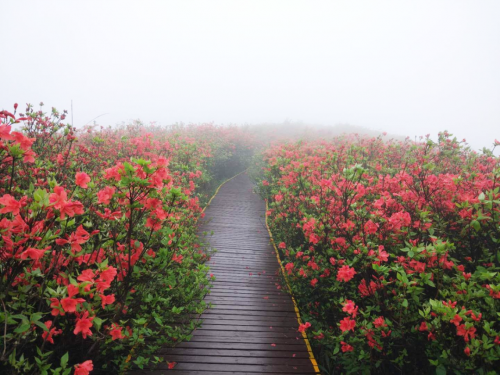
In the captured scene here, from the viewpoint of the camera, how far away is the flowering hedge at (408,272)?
6.88 feet

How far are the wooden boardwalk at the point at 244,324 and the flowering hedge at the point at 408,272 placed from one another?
395mm

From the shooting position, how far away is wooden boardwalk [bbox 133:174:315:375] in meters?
3.58

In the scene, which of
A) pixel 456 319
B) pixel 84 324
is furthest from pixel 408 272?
pixel 84 324

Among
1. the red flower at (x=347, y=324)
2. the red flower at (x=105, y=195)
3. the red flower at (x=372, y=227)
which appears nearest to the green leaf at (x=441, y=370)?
the red flower at (x=347, y=324)

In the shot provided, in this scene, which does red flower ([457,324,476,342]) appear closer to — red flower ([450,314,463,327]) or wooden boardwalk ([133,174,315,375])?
red flower ([450,314,463,327])

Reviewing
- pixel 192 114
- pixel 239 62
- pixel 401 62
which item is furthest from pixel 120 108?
pixel 401 62

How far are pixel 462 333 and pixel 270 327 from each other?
9.53 ft

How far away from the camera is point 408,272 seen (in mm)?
2510

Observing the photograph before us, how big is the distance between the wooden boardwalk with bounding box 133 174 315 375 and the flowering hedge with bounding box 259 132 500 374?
395mm

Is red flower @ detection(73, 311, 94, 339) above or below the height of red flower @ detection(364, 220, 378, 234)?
below

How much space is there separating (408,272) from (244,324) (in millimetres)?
2765

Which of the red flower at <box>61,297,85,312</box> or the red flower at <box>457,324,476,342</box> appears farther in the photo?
the red flower at <box>457,324,476,342</box>

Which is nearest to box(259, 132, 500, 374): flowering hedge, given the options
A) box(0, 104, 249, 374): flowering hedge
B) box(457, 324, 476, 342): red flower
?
box(457, 324, 476, 342): red flower

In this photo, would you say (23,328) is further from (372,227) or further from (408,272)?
(372,227)
